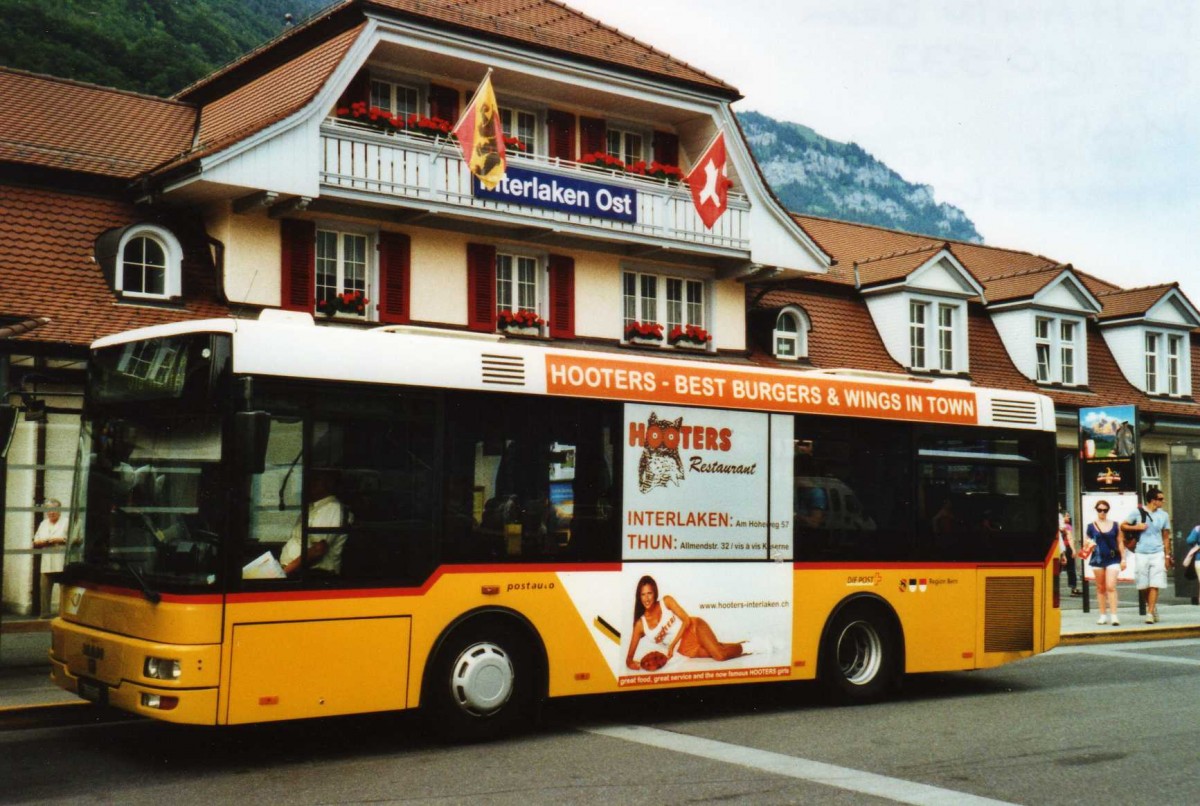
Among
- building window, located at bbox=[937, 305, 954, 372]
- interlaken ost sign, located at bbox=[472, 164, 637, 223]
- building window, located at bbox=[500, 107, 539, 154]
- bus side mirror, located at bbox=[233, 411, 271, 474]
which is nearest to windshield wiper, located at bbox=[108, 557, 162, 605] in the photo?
bus side mirror, located at bbox=[233, 411, 271, 474]

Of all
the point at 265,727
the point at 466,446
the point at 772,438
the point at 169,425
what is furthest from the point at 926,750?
the point at 169,425

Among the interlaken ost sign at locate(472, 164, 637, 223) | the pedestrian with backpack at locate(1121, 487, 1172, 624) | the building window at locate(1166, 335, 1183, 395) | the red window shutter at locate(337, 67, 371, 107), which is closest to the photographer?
the pedestrian with backpack at locate(1121, 487, 1172, 624)

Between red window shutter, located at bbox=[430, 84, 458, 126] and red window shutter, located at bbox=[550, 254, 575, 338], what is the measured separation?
9.82ft

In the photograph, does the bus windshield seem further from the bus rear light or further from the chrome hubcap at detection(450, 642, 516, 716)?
the chrome hubcap at detection(450, 642, 516, 716)

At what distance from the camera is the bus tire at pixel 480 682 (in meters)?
9.41

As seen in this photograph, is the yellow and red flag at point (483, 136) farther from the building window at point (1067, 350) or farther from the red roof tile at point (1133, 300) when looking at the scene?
the red roof tile at point (1133, 300)

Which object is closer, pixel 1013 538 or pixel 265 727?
pixel 265 727

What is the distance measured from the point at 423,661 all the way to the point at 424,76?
578 inches

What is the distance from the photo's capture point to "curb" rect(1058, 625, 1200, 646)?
18.1 m

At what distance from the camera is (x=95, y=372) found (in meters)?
9.62

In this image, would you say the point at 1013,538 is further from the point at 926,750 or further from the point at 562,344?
the point at 562,344

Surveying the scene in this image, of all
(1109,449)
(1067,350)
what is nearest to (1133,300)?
(1067,350)

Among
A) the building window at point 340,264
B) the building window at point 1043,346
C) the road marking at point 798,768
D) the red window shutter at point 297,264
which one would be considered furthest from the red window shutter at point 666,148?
the road marking at point 798,768

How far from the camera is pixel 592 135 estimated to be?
78.6 feet
